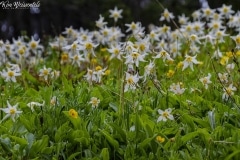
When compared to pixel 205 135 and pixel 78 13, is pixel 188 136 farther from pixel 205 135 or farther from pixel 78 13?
pixel 78 13

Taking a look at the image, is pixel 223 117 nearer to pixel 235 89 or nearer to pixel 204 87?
pixel 235 89

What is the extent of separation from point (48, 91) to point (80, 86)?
0.25 m

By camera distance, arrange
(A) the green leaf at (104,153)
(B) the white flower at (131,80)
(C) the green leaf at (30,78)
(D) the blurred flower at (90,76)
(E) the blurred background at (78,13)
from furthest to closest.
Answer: (E) the blurred background at (78,13) < (C) the green leaf at (30,78) < (D) the blurred flower at (90,76) < (B) the white flower at (131,80) < (A) the green leaf at (104,153)

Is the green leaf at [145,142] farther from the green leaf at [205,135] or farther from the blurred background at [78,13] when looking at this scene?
the blurred background at [78,13]

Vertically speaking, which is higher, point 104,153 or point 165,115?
point 165,115

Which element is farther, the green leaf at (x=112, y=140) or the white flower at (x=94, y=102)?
the white flower at (x=94, y=102)

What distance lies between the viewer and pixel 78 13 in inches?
570

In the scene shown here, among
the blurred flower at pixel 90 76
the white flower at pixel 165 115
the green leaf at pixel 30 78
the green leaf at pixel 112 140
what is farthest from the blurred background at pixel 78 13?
the green leaf at pixel 112 140

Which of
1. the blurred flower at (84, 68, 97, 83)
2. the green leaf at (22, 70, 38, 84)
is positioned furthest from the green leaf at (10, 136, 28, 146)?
the green leaf at (22, 70, 38, 84)

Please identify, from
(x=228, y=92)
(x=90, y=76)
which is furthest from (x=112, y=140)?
(x=90, y=76)

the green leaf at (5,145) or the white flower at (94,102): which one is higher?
the white flower at (94,102)

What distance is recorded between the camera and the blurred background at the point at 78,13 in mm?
11820

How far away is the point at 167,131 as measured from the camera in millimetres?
2355

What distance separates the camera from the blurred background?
11.8 metres
